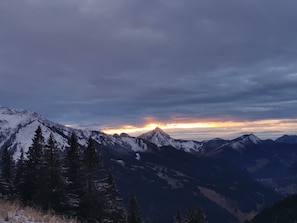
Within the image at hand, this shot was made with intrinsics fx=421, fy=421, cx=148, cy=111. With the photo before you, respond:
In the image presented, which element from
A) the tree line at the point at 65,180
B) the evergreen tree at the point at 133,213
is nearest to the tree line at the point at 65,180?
the tree line at the point at 65,180

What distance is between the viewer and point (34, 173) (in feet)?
141

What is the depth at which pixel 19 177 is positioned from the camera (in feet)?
155

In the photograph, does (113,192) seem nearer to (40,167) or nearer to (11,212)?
(40,167)

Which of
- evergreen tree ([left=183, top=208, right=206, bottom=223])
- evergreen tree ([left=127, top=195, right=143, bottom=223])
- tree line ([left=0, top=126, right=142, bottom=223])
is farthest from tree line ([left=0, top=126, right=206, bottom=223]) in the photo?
evergreen tree ([left=183, top=208, right=206, bottom=223])

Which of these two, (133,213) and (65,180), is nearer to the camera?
(65,180)

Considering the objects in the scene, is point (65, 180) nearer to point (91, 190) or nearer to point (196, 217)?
point (91, 190)

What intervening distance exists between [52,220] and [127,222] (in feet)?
158

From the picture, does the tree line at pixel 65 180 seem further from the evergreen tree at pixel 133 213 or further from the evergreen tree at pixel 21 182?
the evergreen tree at pixel 133 213

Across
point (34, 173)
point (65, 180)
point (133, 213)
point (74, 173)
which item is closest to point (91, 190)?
point (74, 173)

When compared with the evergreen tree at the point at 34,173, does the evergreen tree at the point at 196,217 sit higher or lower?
lower

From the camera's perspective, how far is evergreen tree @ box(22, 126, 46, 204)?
40812 mm

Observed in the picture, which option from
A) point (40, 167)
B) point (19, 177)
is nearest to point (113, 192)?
point (19, 177)

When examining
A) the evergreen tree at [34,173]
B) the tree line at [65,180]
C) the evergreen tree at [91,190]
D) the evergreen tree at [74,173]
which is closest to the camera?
the tree line at [65,180]

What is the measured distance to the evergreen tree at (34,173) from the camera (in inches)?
1607
